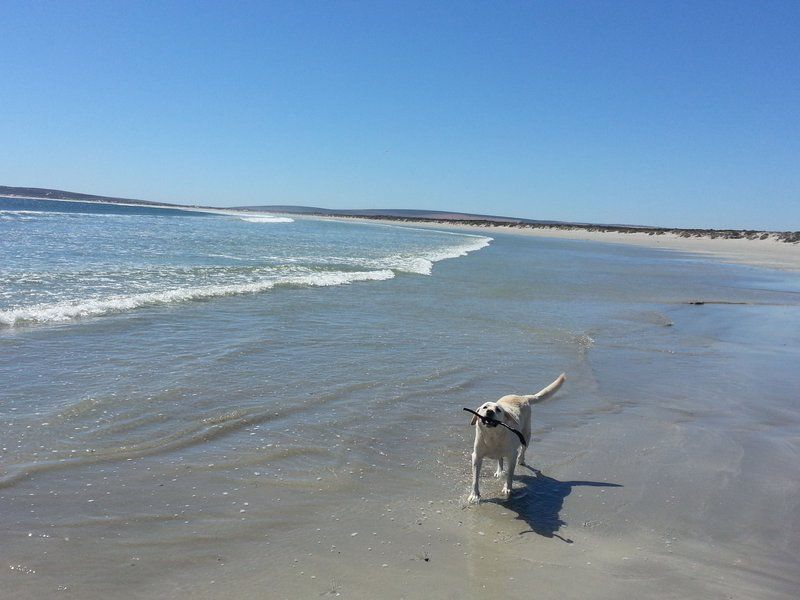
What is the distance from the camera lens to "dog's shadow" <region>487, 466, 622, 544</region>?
4180 millimetres

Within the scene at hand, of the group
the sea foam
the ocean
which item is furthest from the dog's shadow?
the sea foam

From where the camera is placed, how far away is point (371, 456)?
204 inches

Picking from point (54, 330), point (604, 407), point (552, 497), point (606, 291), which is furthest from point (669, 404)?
point (606, 291)

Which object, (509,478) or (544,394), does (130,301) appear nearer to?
(544,394)

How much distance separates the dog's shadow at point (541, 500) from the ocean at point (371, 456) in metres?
0.02

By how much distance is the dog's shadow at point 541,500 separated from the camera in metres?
4.18

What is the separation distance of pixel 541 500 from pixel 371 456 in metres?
1.46

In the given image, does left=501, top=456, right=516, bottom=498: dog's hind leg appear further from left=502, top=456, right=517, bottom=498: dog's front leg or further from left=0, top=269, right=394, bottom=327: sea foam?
left=0, top=269, right=394, bottom=327: sea foam

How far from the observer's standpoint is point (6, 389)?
6273 millimetres

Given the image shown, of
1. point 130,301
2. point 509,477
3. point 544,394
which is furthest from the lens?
point 130,301

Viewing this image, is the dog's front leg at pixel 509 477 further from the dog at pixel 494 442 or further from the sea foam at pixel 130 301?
the sea foam at pixel 130 301

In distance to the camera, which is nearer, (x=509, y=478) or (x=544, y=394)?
(x=509, y=478)

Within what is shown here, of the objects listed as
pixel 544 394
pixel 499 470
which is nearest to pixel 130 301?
pixel 544 394

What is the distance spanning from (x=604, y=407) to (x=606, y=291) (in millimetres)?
12143
